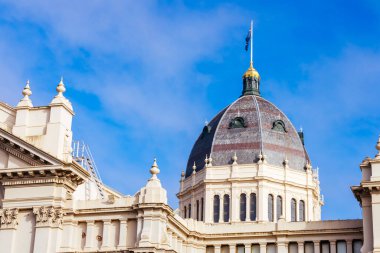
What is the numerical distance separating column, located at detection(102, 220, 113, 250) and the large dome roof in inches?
1254

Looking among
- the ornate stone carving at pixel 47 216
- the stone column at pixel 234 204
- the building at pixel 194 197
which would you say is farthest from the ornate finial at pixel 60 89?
the stone column at pixel 234 204

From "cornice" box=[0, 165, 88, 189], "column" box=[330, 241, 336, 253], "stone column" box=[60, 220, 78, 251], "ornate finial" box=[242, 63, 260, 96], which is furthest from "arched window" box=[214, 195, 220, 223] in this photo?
"cornice" box=[0, 165, 88, 189]

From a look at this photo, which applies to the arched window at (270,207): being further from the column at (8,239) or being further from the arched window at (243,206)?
the column at (8,239)

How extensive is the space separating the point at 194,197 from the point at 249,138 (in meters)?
8.84

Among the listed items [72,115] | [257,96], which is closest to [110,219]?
[72,115]

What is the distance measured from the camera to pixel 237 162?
3521 inches

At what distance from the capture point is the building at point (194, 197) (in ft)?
182

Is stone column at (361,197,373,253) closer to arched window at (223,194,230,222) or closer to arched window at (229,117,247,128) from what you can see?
arched window at (223,194,230,222)

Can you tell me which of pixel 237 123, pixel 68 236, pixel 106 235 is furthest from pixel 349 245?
pixel 237 123

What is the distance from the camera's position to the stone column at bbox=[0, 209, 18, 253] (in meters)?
55.0

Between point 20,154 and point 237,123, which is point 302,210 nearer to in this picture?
point 237,123

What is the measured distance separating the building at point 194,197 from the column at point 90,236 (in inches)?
2.8

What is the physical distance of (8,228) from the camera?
5522cm

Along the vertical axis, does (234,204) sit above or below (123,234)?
above
